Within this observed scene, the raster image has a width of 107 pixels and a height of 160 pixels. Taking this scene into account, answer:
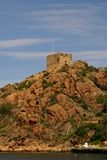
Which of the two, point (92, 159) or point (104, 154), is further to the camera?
point (104, 154)

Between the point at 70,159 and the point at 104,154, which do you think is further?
the point at 104,154

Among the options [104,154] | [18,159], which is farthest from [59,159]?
[104,154]

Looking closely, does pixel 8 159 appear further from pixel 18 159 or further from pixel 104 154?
pixel 104 154

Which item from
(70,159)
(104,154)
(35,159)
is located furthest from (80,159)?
(104,154)

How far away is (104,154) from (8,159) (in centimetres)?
4028

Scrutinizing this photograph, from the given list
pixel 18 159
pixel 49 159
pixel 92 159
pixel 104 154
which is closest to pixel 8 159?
pixel 18 159

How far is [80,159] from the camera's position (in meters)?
165

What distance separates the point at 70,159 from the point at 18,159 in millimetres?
16985

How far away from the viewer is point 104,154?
194m

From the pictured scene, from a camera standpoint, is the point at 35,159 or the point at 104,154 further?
the point at 104,154

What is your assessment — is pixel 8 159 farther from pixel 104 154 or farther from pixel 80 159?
pixel 104 154

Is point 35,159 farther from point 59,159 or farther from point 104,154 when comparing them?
point 104,154

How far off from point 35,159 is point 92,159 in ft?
58.6

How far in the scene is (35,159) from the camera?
167 meters
